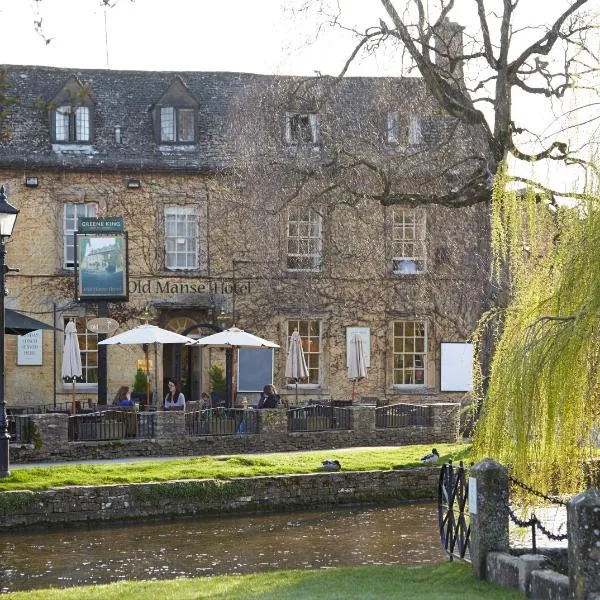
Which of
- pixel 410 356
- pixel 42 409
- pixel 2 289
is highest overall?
pixel 2 289

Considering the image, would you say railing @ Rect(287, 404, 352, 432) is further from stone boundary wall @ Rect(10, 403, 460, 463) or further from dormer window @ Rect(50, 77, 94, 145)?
dormer window @ Rect(50, 77, 94, 145)

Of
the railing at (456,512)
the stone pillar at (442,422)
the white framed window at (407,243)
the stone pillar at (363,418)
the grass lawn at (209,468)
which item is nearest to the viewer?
the railing at (456,512)

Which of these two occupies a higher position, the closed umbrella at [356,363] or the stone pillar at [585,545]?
the closed umbrella at [356,363]

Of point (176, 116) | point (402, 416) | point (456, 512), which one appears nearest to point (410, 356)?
point (402, 416)

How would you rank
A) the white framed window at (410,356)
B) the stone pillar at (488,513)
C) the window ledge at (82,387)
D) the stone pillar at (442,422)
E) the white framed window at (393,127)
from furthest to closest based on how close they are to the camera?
the white framed window at (410,356) → the window ledge at (82,387) → the white framed window at (393,127) → the stone pillar at (442,422) → the stone pillar at (488,513)

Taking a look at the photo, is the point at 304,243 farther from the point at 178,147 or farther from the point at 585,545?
the point at 585,545

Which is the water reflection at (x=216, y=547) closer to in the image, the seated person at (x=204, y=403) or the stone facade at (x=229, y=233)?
the seated person at (x=204, y=403)

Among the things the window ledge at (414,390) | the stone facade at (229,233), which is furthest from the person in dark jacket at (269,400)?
the window ledge at (414,390)

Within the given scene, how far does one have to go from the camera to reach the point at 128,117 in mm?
37312

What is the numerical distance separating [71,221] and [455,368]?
434 inches

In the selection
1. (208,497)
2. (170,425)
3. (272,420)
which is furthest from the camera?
(272,420)

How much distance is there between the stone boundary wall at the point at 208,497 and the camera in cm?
2106

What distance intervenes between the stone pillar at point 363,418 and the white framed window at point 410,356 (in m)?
7.56

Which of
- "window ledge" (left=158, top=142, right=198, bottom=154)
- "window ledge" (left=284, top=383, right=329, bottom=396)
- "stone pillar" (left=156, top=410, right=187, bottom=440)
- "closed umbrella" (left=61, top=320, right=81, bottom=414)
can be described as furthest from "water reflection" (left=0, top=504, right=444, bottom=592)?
"window ledge" (left=158, top=142, right=198, bottom=154)
